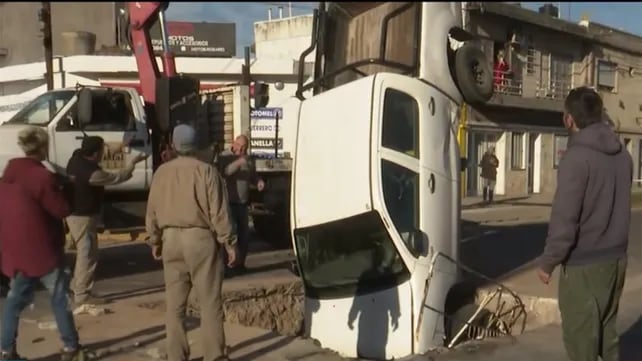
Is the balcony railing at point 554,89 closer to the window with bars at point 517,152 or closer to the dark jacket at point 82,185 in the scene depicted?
the dark jacket at point 82,185

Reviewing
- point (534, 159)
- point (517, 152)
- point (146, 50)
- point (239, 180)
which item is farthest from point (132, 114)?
point (517, 152)

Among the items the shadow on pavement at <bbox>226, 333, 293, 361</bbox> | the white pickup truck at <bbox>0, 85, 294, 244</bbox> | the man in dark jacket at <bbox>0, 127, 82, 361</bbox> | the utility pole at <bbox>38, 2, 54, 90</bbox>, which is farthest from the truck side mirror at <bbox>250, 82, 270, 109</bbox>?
the man in dark jacket at <bbox>0, 127, 82, 361</bbox>

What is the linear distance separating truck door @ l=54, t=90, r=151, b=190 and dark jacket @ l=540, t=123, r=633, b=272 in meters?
6.60

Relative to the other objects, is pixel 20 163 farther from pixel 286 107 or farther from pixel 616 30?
pixel 286 107

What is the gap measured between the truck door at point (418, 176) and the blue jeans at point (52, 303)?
8.17 feet

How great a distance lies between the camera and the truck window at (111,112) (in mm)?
10539

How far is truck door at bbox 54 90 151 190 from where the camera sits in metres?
10.3

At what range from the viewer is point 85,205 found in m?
8.02

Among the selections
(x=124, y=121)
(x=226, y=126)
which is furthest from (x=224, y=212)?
(x=226, y=126)

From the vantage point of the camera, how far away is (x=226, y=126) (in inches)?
479

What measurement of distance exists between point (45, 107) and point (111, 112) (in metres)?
0.77

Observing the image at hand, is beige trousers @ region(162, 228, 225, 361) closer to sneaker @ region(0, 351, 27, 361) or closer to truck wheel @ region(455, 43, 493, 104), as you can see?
sneaker @ region(0, 351, 27, 361)

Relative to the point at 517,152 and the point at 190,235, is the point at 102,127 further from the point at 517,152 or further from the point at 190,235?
the point at 517,152

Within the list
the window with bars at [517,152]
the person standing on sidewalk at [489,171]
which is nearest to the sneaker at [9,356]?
the window with bars at [517,152]
